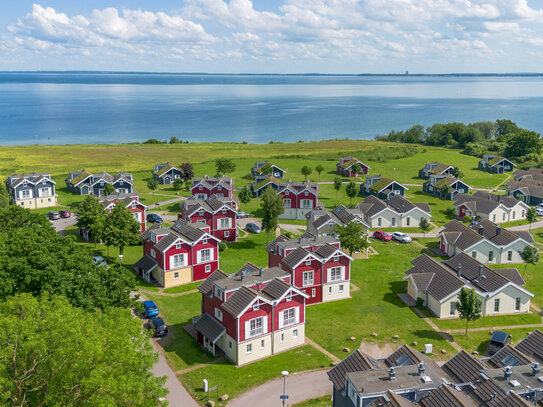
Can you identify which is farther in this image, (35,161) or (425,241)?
(35,161)

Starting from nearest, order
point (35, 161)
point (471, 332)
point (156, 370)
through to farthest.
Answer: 1. point (156, 370)
2. point (471, 332)
3. point (35, 161)

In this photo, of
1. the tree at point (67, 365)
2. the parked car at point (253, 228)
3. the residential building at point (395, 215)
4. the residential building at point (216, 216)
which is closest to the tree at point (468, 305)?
the tree at point (67, 365)

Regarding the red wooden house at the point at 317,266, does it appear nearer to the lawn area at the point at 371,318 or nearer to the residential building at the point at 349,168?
the lawn area at the point at 371,318

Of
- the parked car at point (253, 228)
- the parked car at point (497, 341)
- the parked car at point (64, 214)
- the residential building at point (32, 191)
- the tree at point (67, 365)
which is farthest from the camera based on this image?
the residential building at point (32, 191)

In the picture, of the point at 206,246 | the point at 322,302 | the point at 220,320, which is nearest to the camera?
the point at 220,320

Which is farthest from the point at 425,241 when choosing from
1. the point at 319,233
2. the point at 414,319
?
the point at 414,319

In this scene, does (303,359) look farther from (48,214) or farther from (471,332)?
(48,214)

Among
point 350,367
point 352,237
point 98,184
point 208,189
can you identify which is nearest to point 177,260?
point 352,237
